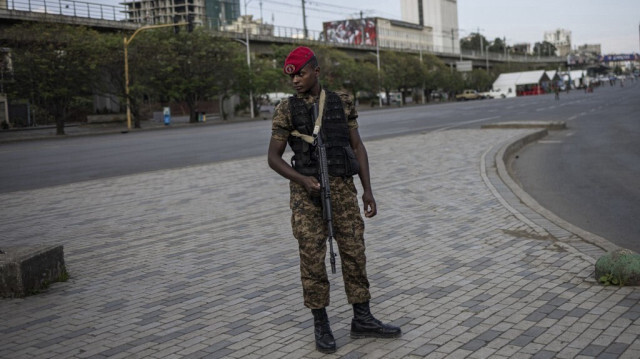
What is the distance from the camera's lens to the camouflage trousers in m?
4.44

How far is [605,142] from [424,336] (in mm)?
17504

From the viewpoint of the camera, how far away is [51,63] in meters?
41.1

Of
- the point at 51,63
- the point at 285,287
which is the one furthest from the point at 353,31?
the point at 285,287

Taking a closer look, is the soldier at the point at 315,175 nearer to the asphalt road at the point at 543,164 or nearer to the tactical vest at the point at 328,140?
the tactical vest at the point at 328,140

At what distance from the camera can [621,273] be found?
548cm

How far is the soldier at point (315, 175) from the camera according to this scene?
4430 mm

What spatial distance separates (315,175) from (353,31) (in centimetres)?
14757

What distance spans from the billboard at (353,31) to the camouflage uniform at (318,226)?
13813 cm

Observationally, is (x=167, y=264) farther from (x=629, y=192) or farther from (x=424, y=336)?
(x=629, y=192)

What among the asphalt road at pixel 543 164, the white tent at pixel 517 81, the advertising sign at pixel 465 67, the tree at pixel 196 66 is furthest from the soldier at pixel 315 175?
the advertising sign at pixel 465 67

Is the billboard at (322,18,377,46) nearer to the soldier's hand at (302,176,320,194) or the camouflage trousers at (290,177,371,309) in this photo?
the camouflage trousers at (290,177,371,309)

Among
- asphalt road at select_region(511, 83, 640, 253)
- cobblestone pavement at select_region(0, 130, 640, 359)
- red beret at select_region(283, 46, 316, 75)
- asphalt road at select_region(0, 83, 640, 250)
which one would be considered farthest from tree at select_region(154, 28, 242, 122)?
red beret at select_region(283, 46, 316, 75)

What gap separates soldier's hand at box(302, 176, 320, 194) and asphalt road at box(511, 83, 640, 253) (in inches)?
169

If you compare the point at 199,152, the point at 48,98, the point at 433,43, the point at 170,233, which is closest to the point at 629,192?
the point at 170,233
